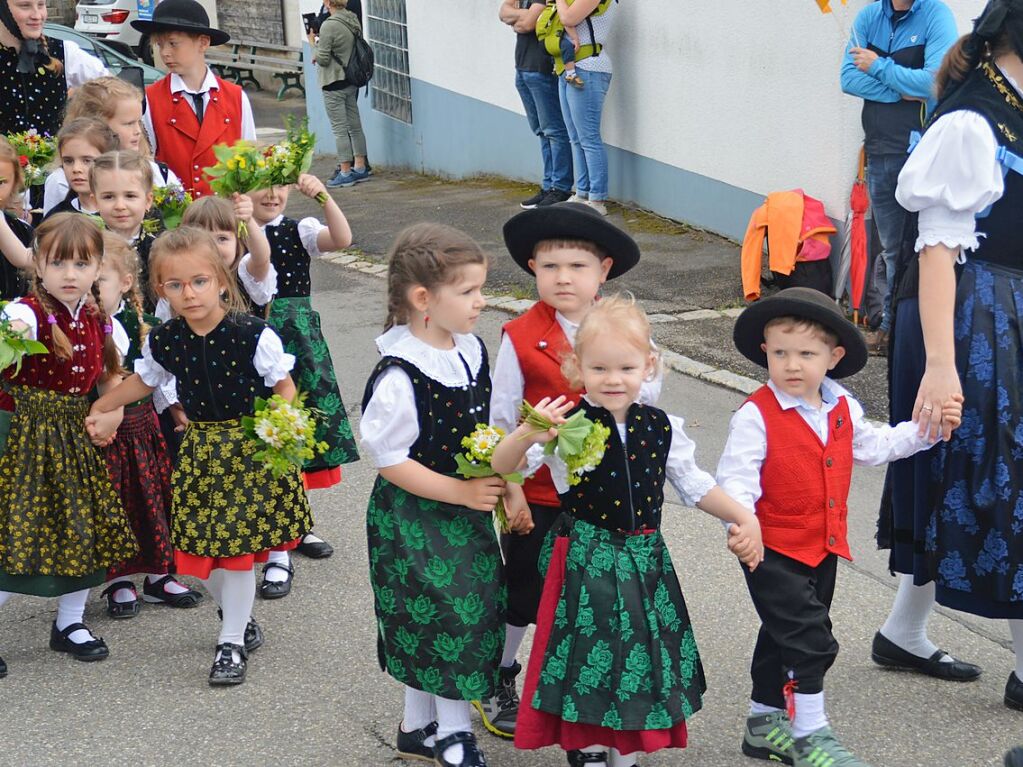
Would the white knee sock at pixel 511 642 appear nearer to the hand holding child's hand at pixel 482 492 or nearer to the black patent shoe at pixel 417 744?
the black patent shoe at pixel 417 744

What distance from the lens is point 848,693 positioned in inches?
160

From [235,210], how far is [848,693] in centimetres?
254

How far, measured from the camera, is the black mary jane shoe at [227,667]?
423 cm

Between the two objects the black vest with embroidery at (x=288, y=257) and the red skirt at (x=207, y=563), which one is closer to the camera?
the red skirt at (x=207, y=563)

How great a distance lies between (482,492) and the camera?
3453mm

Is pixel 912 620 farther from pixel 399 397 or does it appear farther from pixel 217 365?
pixel 217 365

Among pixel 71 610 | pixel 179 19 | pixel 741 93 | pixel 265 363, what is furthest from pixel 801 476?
pixel 741 93

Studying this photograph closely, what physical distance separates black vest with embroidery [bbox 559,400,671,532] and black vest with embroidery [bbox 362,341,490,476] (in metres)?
0.34

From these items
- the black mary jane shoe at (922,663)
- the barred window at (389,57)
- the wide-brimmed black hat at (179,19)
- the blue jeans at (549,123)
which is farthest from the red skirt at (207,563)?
the barred window at (389,57)

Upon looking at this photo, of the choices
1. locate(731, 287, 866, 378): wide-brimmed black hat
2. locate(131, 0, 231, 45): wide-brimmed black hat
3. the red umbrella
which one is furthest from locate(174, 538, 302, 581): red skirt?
the red umbrella

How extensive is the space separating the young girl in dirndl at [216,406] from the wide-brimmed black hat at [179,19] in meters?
1.80

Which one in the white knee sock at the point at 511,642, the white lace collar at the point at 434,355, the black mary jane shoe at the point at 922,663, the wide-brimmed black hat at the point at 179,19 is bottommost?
the black mary jane shoe at the point at 922,663

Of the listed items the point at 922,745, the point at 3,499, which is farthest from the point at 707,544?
the point at 3,499

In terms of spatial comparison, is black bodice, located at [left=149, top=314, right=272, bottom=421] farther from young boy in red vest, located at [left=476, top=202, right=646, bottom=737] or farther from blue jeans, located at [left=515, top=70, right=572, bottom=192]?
blue jeans, located at [left=515, top=70, right=572, bottom=192]
